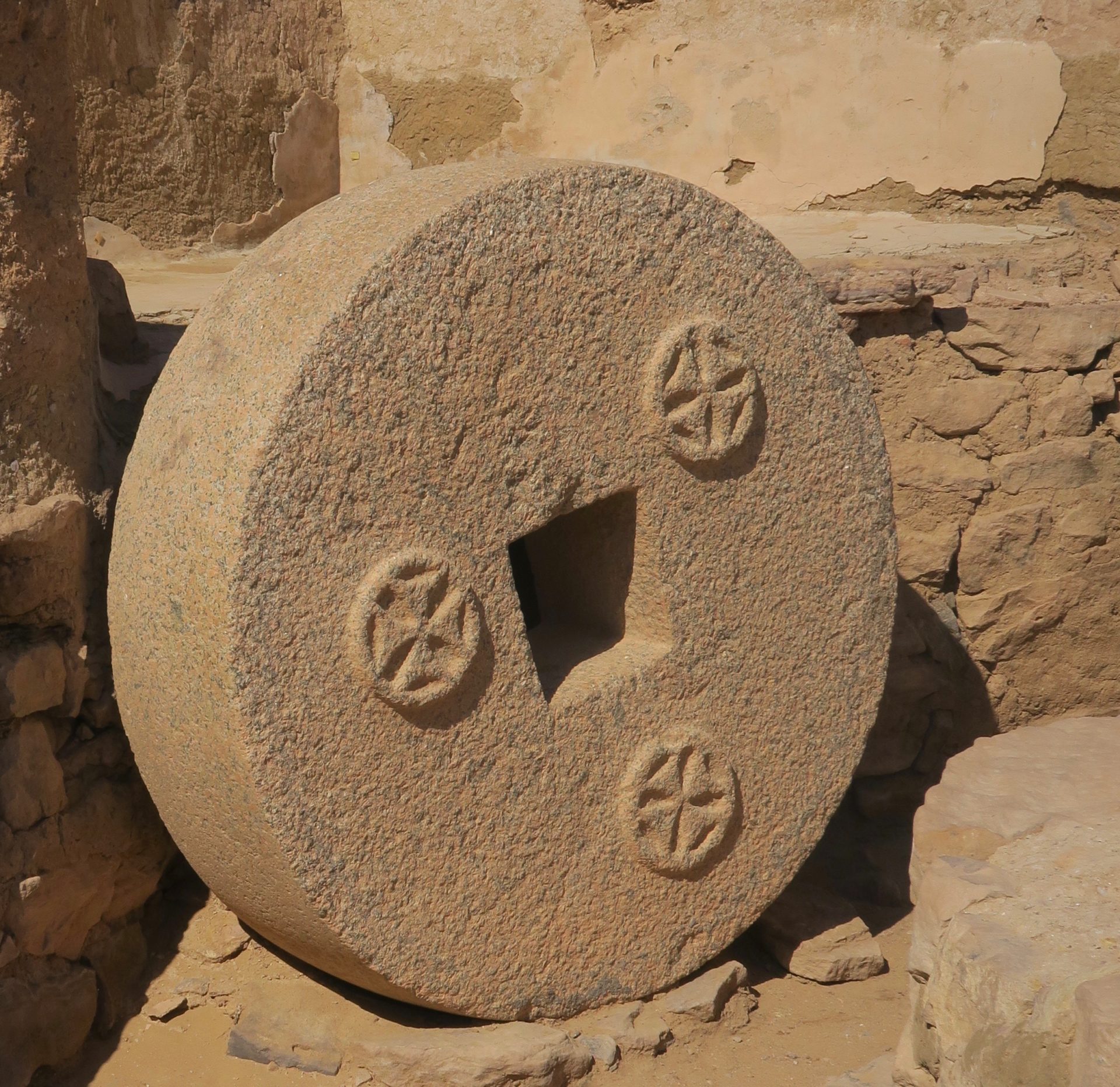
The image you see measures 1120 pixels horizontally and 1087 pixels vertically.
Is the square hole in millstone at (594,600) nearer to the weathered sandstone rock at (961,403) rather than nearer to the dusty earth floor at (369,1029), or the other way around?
the dusty earth floor at (369,1029)

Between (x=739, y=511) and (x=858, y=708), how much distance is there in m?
0.54

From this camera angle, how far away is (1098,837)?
2.26 meters

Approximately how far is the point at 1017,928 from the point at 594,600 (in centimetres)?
98

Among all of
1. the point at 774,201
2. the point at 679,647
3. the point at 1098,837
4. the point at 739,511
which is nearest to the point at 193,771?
the point at 679,647

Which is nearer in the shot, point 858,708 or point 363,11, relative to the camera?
point 858,708

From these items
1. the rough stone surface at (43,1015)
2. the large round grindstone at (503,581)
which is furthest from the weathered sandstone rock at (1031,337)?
the rough stone surface at (43,1015)

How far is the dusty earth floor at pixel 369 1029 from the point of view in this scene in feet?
7.69

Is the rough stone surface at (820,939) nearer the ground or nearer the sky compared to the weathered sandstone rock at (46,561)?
nearer the ground

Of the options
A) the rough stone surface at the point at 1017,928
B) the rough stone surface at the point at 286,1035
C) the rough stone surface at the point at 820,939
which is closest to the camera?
the rough stone surface at the point at 1017,928

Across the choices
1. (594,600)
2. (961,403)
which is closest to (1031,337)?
(961,403)

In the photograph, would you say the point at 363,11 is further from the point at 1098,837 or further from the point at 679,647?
the point at 1098,837

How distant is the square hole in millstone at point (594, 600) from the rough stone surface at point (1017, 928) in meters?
0.67

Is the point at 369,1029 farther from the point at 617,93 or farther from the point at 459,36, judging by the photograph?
the point at 459,36

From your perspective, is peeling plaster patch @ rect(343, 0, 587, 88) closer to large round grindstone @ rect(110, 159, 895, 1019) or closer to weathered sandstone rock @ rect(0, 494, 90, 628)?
large round grindstone @ rect(110, 159, 895, 1019)
